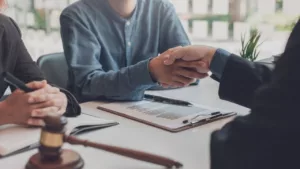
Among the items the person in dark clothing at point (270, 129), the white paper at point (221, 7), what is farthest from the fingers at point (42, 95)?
the white paper at point (221, 7)

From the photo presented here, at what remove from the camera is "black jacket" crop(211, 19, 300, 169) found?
28.9 inches

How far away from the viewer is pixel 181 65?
60.7 inches

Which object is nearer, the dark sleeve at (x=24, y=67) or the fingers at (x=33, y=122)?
the fingers at (x=33, y=122)

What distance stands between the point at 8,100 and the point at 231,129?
2.38ft

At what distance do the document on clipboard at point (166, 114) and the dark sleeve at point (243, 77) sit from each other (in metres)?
0.12

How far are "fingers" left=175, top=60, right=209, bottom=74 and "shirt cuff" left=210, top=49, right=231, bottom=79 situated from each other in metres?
0.03

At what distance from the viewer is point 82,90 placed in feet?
5.47

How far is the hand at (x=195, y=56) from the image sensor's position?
58.1 inches

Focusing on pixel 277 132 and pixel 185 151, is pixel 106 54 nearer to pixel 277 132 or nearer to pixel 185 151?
pixel 185 151

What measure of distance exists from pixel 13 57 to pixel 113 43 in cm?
38

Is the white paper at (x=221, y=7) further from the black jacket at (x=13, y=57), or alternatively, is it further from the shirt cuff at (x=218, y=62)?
the black jacket at (x=13, y=57)

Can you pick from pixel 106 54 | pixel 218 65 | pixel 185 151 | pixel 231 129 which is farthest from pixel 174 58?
pixel 231 129

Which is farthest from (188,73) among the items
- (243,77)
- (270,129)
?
(270,129)

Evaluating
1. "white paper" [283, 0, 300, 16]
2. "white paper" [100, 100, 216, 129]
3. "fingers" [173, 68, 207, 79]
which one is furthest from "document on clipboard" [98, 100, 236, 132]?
"white paper" [283, 0, 300, 16]
